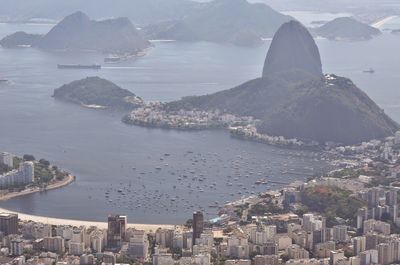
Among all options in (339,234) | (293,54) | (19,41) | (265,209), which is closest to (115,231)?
(265,209)

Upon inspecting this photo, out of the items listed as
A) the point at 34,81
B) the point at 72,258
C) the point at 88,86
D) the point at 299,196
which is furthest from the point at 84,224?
the point at 34,81

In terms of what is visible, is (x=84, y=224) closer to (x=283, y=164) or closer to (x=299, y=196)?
(x=299, y=196)

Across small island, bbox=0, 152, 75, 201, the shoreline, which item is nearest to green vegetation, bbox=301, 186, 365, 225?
the shoreline

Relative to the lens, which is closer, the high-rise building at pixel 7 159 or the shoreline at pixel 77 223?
the shoreline at pixel 77 223

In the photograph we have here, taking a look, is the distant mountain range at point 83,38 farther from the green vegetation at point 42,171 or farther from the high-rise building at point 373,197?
the high-rise building at point 373,197

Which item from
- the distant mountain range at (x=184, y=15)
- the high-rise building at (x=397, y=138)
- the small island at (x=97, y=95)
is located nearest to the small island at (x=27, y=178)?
the high-rise building at (x=397, y=138)

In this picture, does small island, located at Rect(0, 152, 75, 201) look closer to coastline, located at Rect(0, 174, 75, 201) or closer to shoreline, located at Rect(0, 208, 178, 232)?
coastline, located at Rect(0, 174, 75, 201)

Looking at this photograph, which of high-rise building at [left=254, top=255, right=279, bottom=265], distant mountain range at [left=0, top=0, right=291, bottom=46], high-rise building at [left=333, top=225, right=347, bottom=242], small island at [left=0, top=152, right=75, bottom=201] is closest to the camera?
high-rise building at [left=254, top=255, right=279, bottom=265]
